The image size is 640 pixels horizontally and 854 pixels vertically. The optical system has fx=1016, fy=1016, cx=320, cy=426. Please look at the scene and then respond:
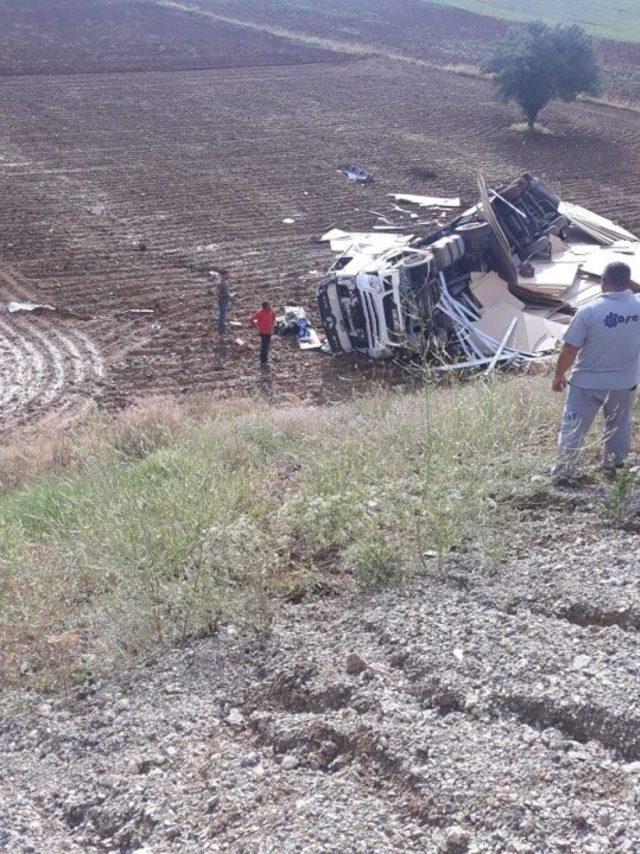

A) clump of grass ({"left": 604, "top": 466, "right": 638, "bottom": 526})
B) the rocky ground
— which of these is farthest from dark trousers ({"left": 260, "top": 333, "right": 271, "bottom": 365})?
the rocky ground

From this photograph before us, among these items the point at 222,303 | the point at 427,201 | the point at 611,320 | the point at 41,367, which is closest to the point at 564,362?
the point at 611,320

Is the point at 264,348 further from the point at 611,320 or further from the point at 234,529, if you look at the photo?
the point at 234,529

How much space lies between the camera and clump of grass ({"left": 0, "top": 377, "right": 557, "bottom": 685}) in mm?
5266

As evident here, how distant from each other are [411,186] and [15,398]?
1360cm

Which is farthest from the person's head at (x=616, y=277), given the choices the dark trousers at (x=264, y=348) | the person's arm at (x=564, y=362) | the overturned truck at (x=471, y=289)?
the dark trousers at (x=264, y=348)

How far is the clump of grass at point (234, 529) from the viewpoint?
17.3 feet

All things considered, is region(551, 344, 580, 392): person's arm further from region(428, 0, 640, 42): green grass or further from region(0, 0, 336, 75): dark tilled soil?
region(428, 0, 640, 42): green grass

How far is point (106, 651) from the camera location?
16.9 ft

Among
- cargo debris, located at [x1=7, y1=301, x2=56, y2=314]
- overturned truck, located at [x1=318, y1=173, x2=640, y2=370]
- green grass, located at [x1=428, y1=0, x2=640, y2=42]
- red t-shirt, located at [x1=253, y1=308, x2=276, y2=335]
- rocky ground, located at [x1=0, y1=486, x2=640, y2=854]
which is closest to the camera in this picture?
rocky ground, located at [x1=0, y1=486, x2=640, y2=854]

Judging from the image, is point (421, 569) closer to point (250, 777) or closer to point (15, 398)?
point (250, 777)

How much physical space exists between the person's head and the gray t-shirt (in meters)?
0.05

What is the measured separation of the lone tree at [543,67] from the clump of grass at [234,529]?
82.1 feet

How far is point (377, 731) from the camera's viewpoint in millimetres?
4137

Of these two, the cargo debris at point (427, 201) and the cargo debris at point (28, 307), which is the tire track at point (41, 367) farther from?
the cargo debris at point (427, 201)
